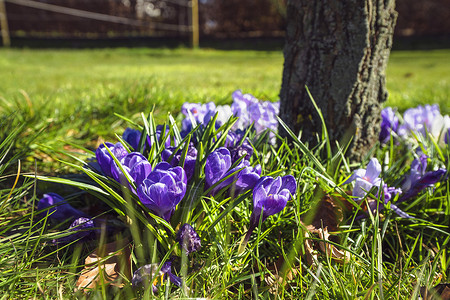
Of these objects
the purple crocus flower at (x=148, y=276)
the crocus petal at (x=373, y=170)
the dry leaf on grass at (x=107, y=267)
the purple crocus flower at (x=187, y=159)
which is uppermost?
the purple crocus flower at (x=187, y=159)

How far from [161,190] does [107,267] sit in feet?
1.03

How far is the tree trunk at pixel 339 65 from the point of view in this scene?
1.69m

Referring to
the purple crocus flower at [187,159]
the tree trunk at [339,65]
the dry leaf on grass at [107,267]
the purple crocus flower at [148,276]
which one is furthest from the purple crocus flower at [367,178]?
the dry leaf on grass at [107,267]

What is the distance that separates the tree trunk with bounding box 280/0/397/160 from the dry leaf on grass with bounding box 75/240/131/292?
1.07 meters

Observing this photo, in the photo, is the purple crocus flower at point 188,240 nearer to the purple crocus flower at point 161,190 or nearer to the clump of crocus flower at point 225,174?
the purple crocus flower at point 161,190

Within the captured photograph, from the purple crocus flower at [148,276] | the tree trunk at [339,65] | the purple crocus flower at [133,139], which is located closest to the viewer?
the purple crocus flower at [148,276]

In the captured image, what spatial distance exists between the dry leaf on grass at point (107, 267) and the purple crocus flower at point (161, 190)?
0.15 m

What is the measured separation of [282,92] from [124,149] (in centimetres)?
95

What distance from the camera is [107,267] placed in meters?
1.15

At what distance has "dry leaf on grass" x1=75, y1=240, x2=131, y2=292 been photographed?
1085 millimetres

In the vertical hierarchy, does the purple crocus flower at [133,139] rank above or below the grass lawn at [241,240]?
above

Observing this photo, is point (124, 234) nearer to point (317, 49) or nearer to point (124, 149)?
point (124, 149)

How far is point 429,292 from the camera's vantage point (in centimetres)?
99

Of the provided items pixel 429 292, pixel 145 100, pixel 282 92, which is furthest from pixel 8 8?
pixel 429 292
